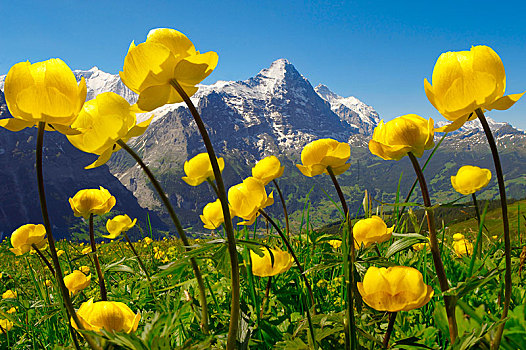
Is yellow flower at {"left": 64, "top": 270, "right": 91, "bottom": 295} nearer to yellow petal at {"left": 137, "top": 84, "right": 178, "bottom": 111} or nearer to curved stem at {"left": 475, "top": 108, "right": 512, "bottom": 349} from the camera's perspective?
yellow petal at {"left": 137, "top": 84, "right": 178, "bottom": 111}

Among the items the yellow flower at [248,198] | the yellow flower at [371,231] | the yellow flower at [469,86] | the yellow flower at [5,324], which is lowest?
the yellow flower at [5,324]

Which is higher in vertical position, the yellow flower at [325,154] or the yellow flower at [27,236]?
the yellow flower at [325,154]

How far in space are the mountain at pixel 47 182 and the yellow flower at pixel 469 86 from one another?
454 ft

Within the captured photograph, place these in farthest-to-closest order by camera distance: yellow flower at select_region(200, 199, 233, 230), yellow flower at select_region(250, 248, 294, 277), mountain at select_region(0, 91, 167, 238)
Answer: mountain at select_region(0, 91, 167, 238) → yellow flower at select_region(200, 199, 233, 230) → yellow flower at select_region(250, 248, 294, 277)

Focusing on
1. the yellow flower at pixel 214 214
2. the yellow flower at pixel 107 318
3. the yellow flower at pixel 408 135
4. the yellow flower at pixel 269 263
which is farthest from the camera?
the yellow flower at pixel 214 214

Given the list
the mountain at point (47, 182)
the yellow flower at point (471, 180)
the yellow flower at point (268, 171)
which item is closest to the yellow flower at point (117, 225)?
the yellow flower at point (268, 171)

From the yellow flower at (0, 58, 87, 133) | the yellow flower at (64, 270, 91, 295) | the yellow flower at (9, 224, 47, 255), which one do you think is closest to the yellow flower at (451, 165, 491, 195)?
the yellow flower at (0, 58, 87, 133)

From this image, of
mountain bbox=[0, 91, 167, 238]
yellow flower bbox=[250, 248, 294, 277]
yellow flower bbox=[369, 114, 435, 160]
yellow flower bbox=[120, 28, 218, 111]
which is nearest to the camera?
yellow flower bbox=[120, 28, 218, 111]

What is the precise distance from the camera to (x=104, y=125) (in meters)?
1.12

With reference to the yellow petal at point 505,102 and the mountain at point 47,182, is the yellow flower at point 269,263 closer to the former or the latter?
the yellow petal at point 505,102

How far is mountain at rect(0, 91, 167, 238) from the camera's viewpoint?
472 ft

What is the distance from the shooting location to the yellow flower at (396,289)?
1072mm

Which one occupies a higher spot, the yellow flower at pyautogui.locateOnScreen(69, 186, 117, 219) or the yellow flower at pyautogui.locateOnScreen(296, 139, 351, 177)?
the yellow flower at pyautogui.locateOnScreen(296, 139, 351, 177)

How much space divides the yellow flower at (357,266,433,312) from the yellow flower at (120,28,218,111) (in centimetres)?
80
